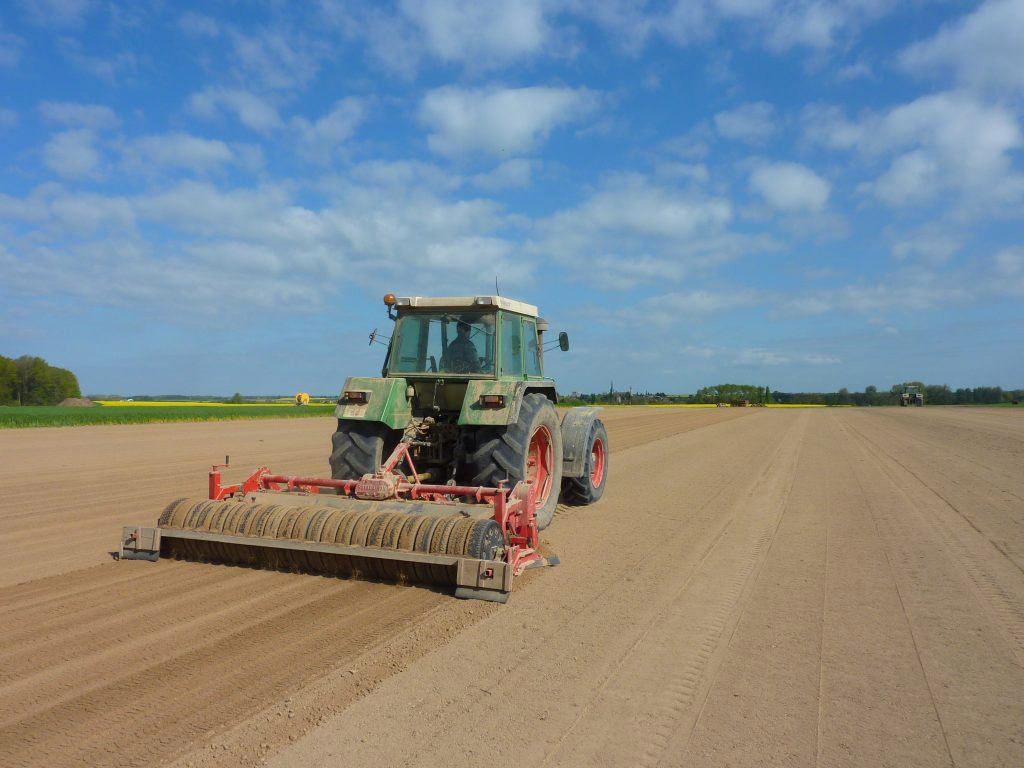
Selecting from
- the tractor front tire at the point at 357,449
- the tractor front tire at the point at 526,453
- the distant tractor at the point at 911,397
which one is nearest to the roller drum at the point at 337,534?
the tractor front tire at the point at 357,449

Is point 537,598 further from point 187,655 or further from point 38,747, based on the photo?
point 38,747

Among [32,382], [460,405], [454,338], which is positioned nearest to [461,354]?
[454,338]

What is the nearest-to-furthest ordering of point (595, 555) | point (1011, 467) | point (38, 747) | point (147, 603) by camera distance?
point (38, 747) → point (147, 603) → point (595, 555) → point (1011, 467)

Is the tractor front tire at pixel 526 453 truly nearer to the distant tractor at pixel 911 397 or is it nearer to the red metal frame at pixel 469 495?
the red metal frame at pixel 469 495

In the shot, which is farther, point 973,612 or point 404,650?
point 973,612

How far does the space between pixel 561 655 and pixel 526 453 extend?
A: 247 cm

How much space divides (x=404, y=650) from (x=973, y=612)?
376cm

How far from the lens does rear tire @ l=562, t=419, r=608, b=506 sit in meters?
8.01

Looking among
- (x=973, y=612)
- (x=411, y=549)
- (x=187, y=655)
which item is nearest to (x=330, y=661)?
(x=187, y=655)

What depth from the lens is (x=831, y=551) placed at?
615 centimetres

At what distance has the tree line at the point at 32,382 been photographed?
5750 cm

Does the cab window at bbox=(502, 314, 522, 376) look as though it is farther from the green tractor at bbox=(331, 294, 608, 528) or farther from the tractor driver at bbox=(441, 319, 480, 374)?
the tractor driver at bbox=(441, 319, 480, 374)

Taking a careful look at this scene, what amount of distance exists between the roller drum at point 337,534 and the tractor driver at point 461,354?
1.88m

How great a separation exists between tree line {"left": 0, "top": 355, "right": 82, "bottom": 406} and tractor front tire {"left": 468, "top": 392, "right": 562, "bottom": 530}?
62898 millimetres
